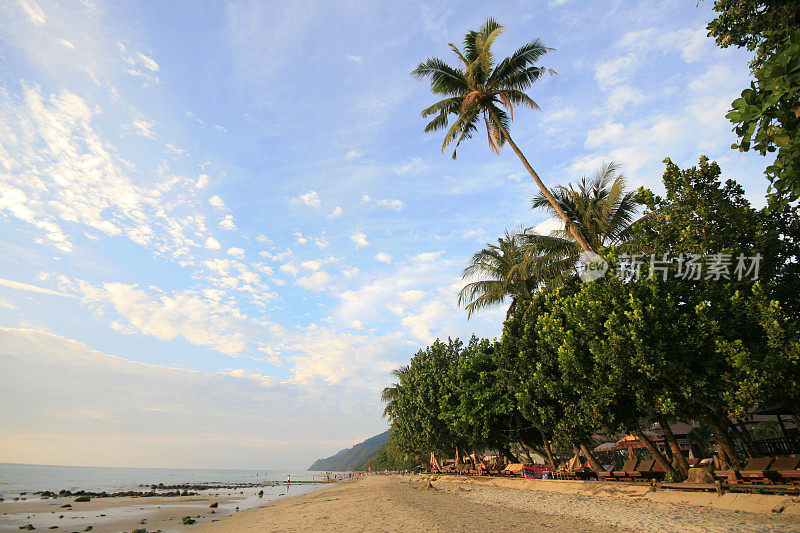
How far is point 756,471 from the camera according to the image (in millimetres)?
9875

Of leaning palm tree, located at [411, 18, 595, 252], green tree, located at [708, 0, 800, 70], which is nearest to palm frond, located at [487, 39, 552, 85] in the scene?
leaning palm tree, located at [411, 18, 595, 252]

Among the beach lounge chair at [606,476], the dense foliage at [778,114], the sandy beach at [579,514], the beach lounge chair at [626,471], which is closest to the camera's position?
the dense foliage at [778,114]

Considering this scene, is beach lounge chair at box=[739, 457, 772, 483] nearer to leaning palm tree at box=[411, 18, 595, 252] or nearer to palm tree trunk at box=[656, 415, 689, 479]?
palm tree trunk at box=[656, 415, 689, 479]

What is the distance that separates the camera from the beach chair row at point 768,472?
967 centimetres

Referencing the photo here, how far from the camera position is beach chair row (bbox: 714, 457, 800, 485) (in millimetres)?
9674

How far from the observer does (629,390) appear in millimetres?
12109

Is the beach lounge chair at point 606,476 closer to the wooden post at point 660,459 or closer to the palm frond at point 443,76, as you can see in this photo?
the wooden post at point 660,459

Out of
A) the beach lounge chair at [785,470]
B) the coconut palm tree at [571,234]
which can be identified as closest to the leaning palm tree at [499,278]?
the coconut palm tree at [571,234]

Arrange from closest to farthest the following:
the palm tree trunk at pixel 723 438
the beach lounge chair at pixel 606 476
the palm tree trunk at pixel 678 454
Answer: the palm tree trunk at pixel 723 438 → the palm tree trunk at pixel 678 454 → the beach lounge chair at pixel 606 476

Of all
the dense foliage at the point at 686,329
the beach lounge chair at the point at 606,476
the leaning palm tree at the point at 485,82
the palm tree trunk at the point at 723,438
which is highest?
the leaning palm tree at the point at 485,82

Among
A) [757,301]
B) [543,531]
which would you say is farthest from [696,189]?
[543,531]

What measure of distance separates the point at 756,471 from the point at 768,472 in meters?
0.23

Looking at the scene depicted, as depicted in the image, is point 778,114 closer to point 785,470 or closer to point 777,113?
point 777,113

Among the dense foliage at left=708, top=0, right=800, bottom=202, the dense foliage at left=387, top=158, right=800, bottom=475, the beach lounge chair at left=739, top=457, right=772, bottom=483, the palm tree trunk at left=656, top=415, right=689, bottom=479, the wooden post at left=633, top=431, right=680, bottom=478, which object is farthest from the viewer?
the wooden post at left=633, top=431, right=680, bottom=478
